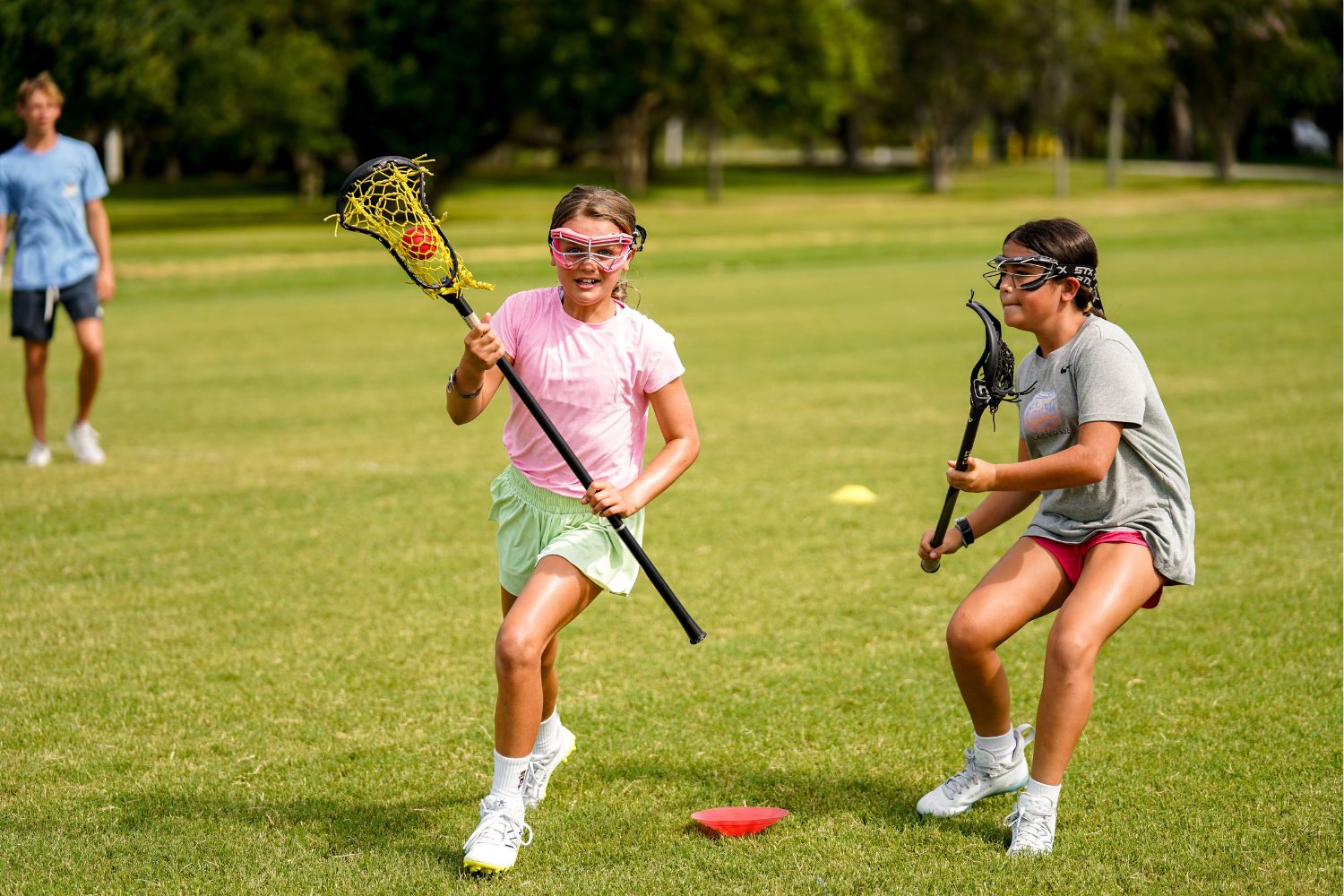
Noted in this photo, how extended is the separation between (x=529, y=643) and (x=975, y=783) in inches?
58.2

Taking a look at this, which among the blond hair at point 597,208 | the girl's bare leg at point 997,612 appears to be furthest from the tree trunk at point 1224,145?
the blond hair at point 597,208

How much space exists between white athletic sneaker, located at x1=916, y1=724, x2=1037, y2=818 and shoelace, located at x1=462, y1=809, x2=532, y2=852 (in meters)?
1.26

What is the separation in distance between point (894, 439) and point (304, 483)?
13.7 ft

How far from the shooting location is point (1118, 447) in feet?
14.6

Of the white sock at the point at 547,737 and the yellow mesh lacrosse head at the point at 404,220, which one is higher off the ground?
the yellow mesh lacrosse head at the point at 404,220

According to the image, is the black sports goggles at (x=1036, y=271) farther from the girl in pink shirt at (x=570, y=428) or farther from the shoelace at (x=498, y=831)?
the shoelace at (x=498, y=831)

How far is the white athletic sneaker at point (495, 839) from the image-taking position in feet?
13.5

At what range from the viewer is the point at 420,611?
689cm

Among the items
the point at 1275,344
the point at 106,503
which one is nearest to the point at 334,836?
the point at 106,503

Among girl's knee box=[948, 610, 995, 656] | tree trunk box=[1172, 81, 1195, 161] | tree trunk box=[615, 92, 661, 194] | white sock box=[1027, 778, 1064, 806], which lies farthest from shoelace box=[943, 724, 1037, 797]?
tree trunk box=[1172, 81, 1195, 161]

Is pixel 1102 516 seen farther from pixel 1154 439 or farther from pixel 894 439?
pixel 894 439

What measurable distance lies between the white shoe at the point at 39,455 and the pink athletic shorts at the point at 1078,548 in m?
7.86

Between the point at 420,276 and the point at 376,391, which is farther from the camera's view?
the point at 376,391

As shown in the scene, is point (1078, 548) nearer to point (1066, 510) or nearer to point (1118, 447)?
point (1066, 510)
